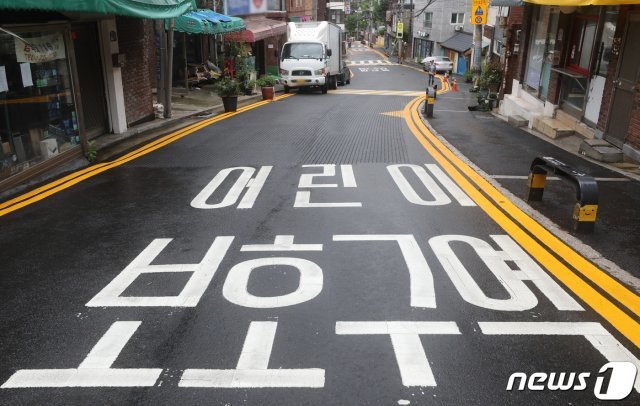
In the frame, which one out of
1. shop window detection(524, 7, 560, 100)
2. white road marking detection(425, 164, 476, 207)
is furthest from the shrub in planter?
white road marking detection(425, 164, 476, 207)

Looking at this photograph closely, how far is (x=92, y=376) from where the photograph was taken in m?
3.83

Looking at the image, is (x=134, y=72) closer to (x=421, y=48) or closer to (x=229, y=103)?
(x=229, y=103)

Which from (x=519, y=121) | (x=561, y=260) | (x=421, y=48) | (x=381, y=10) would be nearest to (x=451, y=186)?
(x=561, y=260)

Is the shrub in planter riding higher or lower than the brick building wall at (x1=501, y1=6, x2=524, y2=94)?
lower

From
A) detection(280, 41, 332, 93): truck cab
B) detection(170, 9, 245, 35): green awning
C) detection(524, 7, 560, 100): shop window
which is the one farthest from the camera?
detection(280, 41, 332, 93): truck cab

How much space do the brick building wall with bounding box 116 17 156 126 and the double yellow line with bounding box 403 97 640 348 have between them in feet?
28.6

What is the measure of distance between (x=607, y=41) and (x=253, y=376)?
11.9m

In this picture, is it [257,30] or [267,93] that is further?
[257,30]

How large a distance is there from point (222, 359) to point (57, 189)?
5.92 meters

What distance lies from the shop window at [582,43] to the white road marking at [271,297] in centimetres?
1101

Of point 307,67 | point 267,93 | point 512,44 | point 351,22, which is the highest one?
point 351,22

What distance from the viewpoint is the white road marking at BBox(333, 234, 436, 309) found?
494 cm

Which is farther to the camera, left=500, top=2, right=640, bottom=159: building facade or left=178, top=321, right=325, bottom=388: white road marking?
left=500, top=2, right=640, bottom=159: building facade

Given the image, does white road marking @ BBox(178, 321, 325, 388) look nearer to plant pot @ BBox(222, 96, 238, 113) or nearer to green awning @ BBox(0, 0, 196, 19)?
green awning @ BBox(0, 0, 196, 19)
